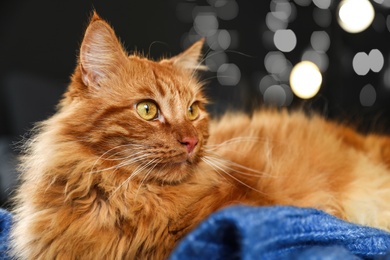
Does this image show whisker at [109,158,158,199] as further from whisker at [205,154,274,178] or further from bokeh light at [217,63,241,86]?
bokeh light at [217,63,241,86]

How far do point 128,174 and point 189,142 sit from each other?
169 millimetres

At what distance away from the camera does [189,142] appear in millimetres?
1073

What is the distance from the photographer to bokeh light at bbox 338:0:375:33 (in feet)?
12.1

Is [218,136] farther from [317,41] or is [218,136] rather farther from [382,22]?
[317,41]

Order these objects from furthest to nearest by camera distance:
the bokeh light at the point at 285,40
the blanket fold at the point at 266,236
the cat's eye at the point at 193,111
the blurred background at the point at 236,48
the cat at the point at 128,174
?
the bokeh light at the point at 285,40 → the blurred background at the point at 236,48 → the cat's eye at the point at 193,111 → the cat at the point at 128,174 → the blanket fold at the point at 266,236

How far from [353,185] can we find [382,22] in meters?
3.04

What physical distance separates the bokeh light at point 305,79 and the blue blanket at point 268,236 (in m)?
3.56

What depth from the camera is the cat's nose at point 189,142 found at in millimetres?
1066

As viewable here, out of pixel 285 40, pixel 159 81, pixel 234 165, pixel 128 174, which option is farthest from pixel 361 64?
pixel 128 174

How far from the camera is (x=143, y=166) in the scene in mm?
1048

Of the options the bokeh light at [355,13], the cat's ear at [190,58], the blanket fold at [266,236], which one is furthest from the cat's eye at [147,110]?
the bokeh light at [355,13]

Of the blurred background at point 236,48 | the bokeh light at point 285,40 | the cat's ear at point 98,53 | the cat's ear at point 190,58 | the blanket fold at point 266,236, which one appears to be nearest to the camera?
the blanket fold at point 266,236

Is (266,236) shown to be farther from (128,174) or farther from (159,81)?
(159,81)

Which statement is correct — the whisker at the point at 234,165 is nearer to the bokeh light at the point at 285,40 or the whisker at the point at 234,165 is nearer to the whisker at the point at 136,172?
the whisker at the point at 136,172
